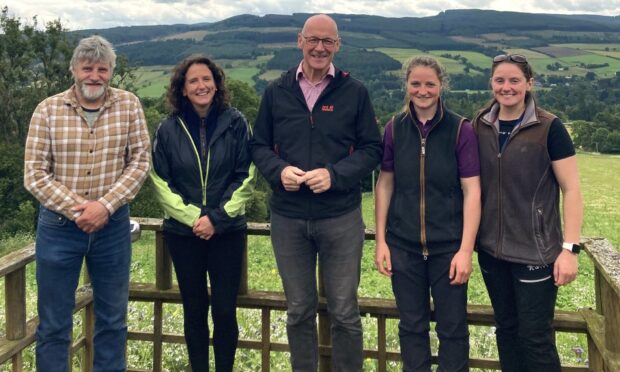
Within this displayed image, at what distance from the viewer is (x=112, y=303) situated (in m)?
3.92

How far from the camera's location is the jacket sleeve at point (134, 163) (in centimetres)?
375

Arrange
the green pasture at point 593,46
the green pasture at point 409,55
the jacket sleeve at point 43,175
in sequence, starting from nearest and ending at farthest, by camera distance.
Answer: the jacket sleeve at point 43,175 → the green pasture at point 409,55 → the green pasture at point 593,46

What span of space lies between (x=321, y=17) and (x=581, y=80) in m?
148

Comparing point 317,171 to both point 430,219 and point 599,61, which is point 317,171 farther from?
point 599,61

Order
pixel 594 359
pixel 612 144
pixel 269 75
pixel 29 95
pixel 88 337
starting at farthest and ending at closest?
1. pixel 269 75
2. pixel 612 144
3. pixel 29 95
4. pixel 88 337
5. pixel 594 359

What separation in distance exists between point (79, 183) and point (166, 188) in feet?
1.87

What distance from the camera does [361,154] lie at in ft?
12.6

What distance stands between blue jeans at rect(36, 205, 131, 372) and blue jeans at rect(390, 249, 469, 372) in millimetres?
1849

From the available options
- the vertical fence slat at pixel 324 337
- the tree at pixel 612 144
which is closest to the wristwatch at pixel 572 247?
the vertical fence slat at pixel 324 337

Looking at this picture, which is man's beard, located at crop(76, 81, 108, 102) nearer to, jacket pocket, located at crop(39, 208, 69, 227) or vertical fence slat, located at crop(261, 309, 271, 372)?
jacket pocket, located at crop(39, 208, 69, 227)

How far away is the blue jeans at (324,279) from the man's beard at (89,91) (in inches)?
55.3

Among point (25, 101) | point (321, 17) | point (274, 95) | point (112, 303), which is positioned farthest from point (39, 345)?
point (25, 101)

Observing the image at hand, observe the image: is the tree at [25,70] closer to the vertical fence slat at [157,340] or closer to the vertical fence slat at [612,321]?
the vertical fence slat at [157,340]

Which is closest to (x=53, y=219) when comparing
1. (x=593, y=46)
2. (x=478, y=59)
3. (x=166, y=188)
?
(x=166, y=188)
